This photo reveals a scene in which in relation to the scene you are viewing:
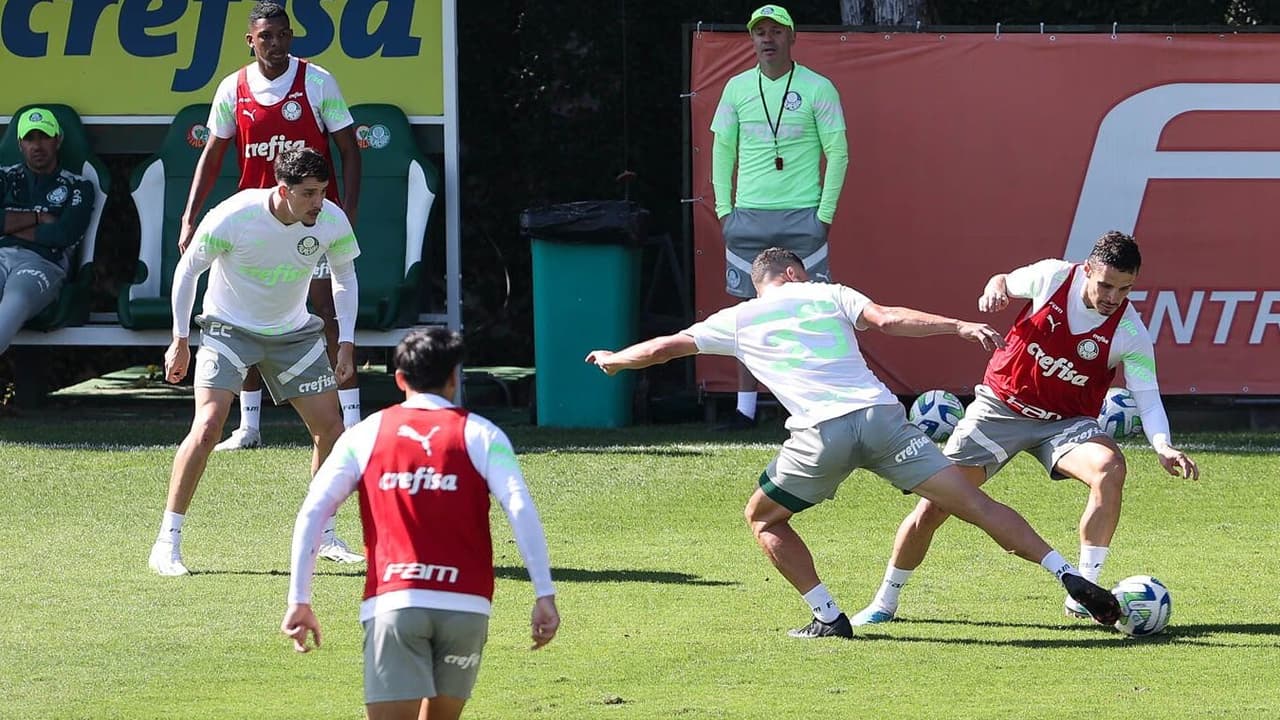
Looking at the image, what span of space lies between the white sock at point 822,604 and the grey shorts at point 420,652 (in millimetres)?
2742

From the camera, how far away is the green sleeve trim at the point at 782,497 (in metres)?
7.39

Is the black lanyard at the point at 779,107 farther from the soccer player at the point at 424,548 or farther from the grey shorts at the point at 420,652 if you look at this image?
the grey shorts at the point at 420,652

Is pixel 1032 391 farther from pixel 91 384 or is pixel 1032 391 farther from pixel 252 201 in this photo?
pixel 91 384

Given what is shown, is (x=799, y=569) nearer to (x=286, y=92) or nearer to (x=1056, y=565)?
(x=1056, y=565)

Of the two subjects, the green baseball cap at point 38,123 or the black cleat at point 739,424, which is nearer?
the black cleat at point 739,424

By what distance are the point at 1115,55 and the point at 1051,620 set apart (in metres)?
6.25

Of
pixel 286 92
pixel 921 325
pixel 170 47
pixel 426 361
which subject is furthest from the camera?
pixel 170 47

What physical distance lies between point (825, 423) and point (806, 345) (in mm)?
300

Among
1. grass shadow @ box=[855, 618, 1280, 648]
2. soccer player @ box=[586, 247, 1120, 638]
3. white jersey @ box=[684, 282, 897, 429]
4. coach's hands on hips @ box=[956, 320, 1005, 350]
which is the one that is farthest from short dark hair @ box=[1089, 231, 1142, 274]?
grass shadow @ box=[855, 618, 1280, 648]

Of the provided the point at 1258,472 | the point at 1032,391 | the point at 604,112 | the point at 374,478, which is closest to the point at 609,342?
the point at 604,112

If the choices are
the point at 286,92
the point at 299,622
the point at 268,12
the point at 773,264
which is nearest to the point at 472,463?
the point at 299,622

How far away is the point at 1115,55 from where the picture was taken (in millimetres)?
13055

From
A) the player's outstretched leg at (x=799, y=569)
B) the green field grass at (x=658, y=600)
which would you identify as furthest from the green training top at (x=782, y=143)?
the player's outstretched leg at (x=799, y=569)

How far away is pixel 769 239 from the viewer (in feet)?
40.4
